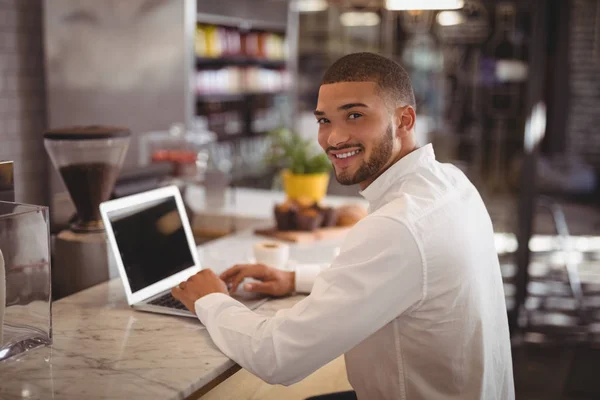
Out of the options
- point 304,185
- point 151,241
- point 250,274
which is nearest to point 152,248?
point 151,241

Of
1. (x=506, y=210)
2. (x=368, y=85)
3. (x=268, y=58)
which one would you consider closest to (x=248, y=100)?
(x=268, y=58)

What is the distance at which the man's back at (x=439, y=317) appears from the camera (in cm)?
143

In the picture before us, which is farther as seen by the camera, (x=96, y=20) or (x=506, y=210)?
(x=506, y=210)

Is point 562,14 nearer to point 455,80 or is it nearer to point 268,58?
point 268,58

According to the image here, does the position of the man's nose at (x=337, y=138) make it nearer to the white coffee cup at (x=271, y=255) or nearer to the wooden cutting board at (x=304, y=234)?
the white coffee cup at (x=271, y=255)

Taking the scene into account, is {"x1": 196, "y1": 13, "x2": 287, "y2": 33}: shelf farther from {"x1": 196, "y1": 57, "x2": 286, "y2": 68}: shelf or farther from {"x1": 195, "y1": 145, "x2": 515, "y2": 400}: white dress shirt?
{"x1": 195, "y1": 145, "x2": 515, "y2": 400}: white dress shirt

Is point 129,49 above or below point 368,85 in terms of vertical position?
above

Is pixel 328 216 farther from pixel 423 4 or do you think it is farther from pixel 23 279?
pixel 423 4

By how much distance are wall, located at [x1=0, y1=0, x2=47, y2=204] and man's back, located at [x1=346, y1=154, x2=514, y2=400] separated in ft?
10.8

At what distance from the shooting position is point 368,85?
1554mm

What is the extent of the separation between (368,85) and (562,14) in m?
3.05

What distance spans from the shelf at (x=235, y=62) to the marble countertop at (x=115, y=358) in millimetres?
4963

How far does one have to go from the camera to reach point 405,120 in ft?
5.28

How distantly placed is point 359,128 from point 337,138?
6 cm
